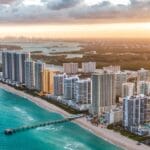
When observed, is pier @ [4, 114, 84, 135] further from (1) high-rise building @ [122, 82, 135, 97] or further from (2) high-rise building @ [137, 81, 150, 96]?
(2) high-rise building @ [137, 81, 150, 96]

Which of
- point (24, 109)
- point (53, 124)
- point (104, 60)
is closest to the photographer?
point (53, 124)

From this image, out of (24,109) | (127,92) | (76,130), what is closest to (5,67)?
(24,109)

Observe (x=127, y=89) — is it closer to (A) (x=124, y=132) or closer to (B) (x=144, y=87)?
(B) (x=144, y=87)

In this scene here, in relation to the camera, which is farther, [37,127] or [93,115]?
[93,115]

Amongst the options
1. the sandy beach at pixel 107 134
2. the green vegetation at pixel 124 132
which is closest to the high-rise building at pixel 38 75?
the sandy beach at pixel 107 134

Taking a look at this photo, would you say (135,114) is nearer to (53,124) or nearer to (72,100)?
(53,124)

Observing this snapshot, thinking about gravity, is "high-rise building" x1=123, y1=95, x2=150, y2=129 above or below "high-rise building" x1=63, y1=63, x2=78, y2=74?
below

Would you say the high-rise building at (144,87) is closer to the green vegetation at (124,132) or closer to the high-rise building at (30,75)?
the green vegetation at (124,132)

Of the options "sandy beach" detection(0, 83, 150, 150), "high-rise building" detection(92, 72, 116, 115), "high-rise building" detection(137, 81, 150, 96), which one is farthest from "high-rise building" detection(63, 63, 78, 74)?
"high-rise building" detection(92, 72, 116, 115)
